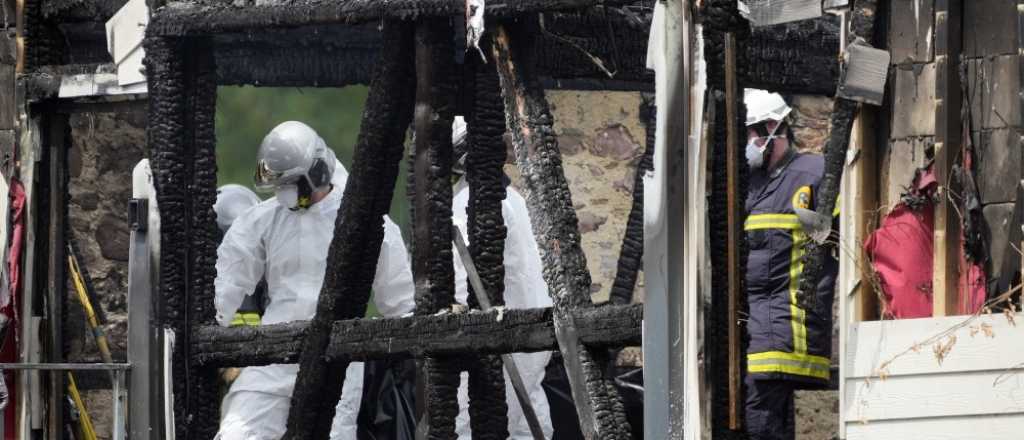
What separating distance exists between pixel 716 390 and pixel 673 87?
0.99m

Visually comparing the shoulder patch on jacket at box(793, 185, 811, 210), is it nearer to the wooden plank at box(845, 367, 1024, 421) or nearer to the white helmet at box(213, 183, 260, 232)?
the wooden plank at box(845, 367, 1024, 421)

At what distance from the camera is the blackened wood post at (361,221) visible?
7.92m

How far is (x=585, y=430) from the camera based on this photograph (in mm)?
7320

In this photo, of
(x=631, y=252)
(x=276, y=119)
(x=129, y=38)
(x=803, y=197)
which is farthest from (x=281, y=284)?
(x=276, y=119)

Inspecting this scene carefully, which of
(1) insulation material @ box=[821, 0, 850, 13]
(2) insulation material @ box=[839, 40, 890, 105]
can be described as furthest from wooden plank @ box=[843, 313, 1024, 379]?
(1) insulation material @ box=[821, 0, 850, 13]

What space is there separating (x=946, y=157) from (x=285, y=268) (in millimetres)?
3491

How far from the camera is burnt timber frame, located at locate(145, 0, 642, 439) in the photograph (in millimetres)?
7441

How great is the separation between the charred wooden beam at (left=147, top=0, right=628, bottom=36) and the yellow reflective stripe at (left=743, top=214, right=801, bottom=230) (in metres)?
2.01

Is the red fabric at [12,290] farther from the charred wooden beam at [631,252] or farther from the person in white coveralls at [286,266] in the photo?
the charred wooden beam at [631,252]

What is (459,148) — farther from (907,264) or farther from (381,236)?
(907,264)

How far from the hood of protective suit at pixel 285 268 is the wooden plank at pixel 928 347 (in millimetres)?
3000

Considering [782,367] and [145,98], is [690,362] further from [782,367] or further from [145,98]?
[145,98]

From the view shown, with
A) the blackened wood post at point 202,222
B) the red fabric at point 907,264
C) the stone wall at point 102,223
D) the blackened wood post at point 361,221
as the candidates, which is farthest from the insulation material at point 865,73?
the stone wall at point 102,223

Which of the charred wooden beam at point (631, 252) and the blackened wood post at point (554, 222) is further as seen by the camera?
the charred wooden beam at point (631, 252)
